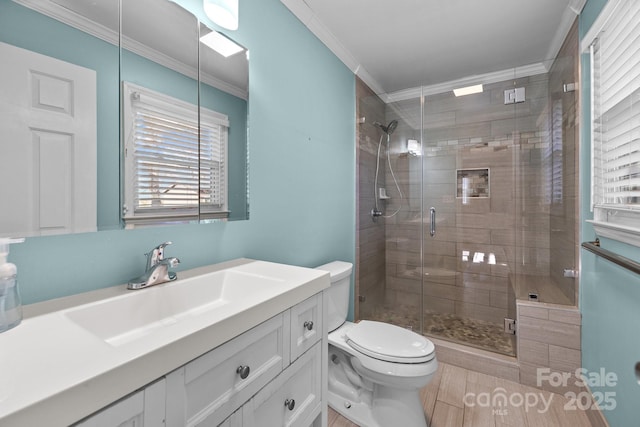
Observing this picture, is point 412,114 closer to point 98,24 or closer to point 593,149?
point 593,149

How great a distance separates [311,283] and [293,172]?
88 cm

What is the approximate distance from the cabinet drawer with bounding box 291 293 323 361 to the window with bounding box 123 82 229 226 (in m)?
0.57

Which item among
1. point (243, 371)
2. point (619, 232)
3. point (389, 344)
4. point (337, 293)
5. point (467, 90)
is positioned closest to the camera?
point (243, 371)

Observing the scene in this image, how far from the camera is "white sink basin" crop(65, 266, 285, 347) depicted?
78 cm

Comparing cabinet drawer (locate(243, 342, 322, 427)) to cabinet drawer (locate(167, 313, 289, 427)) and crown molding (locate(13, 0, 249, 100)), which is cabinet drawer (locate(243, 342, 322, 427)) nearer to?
cabinet drawer (locate(167, 313, 289, 427))

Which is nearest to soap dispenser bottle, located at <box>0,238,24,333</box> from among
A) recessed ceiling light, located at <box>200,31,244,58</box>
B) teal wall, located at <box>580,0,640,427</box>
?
recessed ceiling light, located at <box>200,31,244,58</box>

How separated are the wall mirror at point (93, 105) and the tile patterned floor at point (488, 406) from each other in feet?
5.07

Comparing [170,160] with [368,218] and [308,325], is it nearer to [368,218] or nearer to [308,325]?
Answer: [308,325]

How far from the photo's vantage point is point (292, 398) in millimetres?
966

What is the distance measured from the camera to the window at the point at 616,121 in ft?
3.69

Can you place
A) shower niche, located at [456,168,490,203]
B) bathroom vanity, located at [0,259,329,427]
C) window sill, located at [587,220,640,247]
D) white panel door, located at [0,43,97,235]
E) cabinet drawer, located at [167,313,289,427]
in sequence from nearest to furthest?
bathroom vanity, located at [0,259,329,427], cabinet drawer, located at [167,313,289,427], white panel door, located at [0,43,97,235], window sill, located at [587,220,640,247], shower niche, located at [456,168,490,203]

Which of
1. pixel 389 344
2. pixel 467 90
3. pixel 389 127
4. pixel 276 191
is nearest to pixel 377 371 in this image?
pixel 389 344

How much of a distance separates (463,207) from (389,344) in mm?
1569

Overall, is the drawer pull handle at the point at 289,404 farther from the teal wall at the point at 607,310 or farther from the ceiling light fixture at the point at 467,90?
the ceiling light fixture at the point at 467,90
